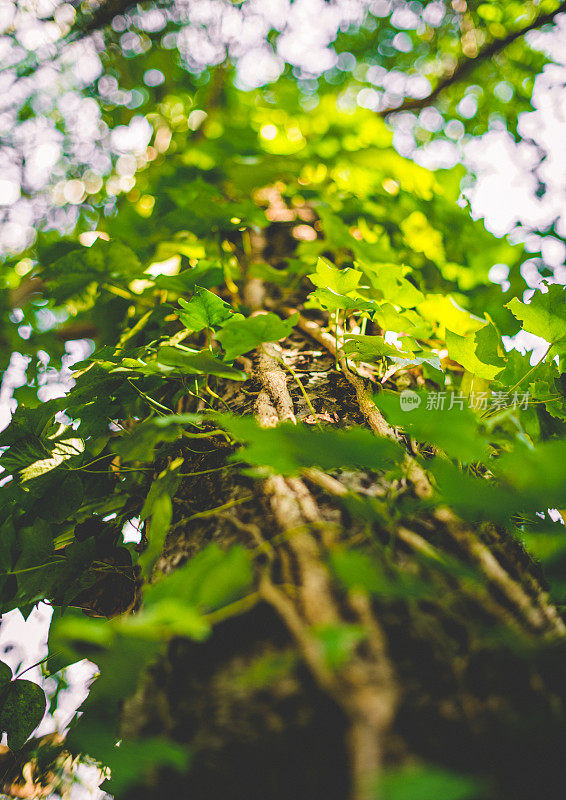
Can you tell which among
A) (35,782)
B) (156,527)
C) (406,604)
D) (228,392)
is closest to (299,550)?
(406,604)

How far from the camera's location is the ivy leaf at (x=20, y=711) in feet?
2.80

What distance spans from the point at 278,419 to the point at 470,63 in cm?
267

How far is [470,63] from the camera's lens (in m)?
2.34

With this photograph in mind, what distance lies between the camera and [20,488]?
0.84 m

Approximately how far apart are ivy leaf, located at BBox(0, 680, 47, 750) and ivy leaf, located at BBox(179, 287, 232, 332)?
822 mm

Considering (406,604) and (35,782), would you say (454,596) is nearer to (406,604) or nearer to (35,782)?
(406,604)

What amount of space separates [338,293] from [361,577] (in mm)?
581

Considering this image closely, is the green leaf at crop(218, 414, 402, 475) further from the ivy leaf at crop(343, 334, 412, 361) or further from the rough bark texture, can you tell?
the ivy leaf at crop(343, 334, 412, 361)

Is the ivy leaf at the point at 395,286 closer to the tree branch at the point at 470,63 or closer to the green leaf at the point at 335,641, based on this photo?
the green leaf at the point at 335,641

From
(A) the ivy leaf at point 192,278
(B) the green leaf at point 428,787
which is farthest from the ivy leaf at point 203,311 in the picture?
(B) the green leaf at point 428,787

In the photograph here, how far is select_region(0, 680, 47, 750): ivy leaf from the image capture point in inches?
33.6

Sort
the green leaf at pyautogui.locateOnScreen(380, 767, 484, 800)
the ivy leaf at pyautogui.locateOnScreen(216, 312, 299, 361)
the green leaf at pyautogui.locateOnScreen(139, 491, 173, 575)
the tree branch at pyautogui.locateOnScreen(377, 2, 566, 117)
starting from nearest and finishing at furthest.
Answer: the green leaf at pyautogui.locateOnScreen(380, 767, 484, 800), the green leaf at pyautogui.locateOnScreen(139, 491, 173, 575), the ivy leaf at pyautogui.locateOnScreen(216, 312, 299, 361), the tree branch at pyautogui.locateOnScreen(377, 2, 566, 117)

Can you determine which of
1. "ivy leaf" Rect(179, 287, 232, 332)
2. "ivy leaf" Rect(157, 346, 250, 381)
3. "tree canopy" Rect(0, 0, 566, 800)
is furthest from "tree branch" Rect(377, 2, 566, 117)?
"ivy leaf" Rect(157, 346, 250, 381)

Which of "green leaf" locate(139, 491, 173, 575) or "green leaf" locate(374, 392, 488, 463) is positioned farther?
"green leaf" locate(139, 491, 173, 575)
